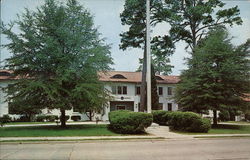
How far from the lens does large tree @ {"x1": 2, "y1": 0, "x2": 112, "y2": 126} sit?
19.8m

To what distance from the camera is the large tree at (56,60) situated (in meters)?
19.8

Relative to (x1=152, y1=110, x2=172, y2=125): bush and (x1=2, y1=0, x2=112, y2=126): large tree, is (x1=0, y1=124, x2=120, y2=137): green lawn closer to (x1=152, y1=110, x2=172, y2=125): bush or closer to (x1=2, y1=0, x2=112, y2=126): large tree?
(x1=2, y1=0, x2=112, y2=126): large tree

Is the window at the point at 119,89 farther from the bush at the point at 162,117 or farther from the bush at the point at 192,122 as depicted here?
the bush at the point at 192,122

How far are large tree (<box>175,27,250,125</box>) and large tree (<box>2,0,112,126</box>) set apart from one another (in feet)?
26.3

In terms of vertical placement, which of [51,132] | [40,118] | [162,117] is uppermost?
[162,117]

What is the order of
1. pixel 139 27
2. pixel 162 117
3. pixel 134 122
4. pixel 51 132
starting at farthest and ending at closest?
pixel 139 27
pixel 162 117
pixel 51 132
pixel 134 122

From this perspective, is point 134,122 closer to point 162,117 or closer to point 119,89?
point 162,117

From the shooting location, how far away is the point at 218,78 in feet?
76.8

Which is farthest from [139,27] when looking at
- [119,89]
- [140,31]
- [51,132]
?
[51,132]

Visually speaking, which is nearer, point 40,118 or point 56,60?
point 56,60

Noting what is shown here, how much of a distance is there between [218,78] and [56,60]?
13.9 meters

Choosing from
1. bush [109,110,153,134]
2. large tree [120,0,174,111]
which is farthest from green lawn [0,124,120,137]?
large tree [120,0,174,111]

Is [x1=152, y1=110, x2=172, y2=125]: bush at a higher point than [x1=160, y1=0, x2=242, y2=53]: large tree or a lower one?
lower

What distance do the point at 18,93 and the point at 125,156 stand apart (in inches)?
515
